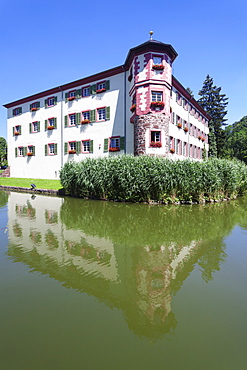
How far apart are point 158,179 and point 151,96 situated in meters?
10.5

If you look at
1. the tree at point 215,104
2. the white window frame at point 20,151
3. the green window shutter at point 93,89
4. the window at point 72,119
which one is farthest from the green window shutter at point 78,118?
the tree at point 215,104

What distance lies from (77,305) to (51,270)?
142cm

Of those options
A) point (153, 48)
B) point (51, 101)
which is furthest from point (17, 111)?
point (153, 48)

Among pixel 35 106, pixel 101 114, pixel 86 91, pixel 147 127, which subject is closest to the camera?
pixel 147 127

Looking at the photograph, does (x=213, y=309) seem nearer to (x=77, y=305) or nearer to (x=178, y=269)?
(x=178, y=269)

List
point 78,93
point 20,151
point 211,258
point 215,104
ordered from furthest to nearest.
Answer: point 215,104, point 20,151, point 78,93, point 211,258

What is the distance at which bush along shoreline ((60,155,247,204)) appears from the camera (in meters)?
13.8

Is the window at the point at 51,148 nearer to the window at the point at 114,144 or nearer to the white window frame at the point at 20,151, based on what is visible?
the white window frame at the point at 20,151

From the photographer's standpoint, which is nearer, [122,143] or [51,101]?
[122,143]

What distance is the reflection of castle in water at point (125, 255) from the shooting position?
3377 millimetres

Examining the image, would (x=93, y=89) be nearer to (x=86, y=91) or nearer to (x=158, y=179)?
(x=86, y=91)

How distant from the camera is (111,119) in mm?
25000

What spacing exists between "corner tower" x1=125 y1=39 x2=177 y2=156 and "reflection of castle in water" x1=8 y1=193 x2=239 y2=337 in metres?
12.9

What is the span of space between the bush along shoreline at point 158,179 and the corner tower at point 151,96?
626 cm
